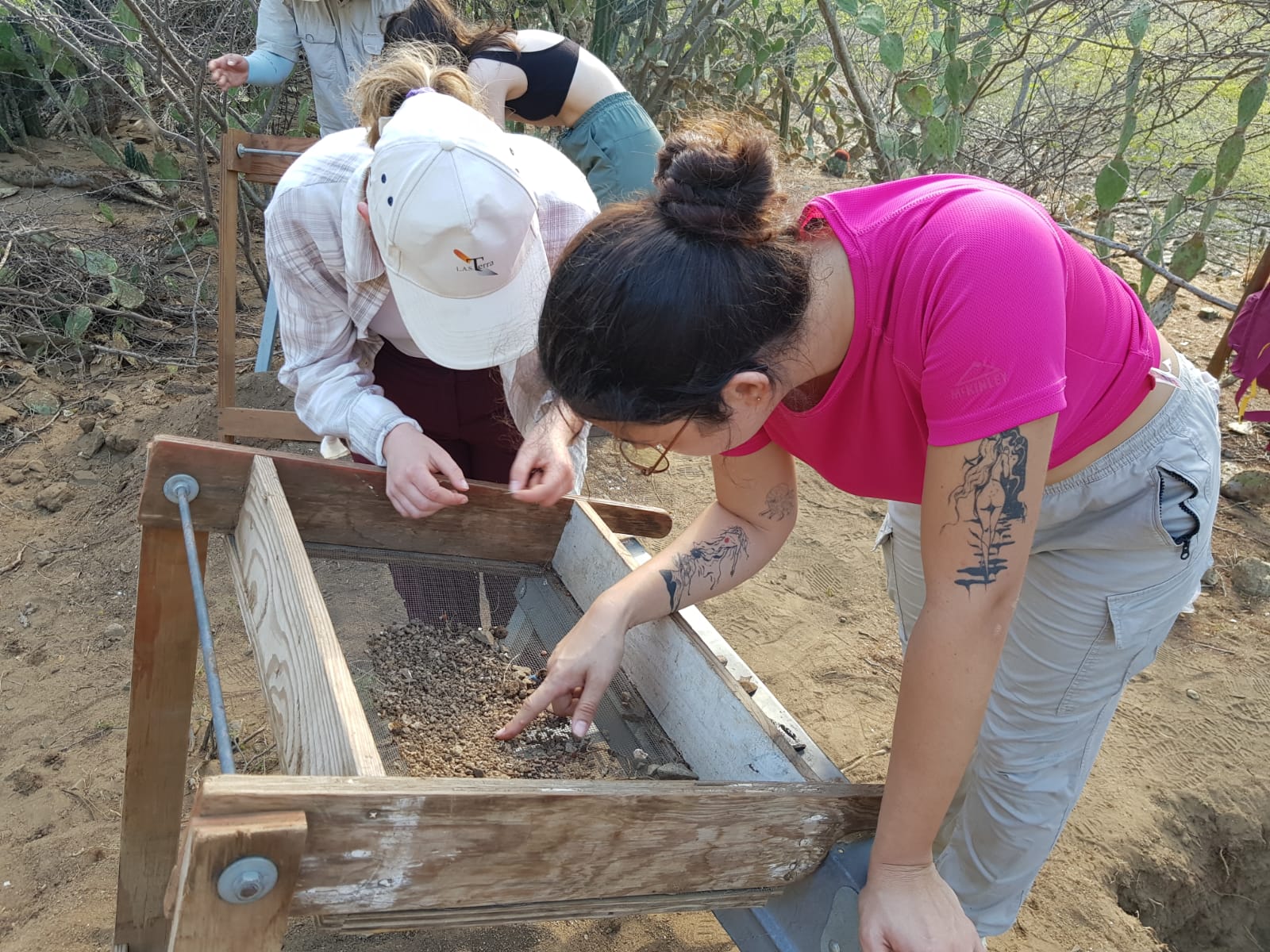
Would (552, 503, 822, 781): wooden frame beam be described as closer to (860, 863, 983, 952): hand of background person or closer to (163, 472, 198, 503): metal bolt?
(860, 863, 983, 952): hand of background person

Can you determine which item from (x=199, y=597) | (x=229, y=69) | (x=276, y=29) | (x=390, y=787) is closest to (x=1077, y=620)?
(x=390, y=787)

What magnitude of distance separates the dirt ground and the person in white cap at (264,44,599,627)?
1.02ft

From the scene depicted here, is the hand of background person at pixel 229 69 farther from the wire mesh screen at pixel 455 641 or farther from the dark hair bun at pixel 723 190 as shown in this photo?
the dark hair bun at pixel 723 190

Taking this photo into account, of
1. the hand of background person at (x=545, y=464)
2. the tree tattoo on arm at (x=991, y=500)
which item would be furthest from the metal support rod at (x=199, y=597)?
the tree tattoo on arm at (x=991, y=500)

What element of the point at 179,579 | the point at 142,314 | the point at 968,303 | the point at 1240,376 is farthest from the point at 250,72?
the point at 1240,376

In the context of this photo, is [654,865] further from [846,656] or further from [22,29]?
[22,29]

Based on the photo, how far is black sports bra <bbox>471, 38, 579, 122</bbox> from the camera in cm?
261

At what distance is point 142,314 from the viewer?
13.9 ft

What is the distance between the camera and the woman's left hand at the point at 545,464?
61.8 inches

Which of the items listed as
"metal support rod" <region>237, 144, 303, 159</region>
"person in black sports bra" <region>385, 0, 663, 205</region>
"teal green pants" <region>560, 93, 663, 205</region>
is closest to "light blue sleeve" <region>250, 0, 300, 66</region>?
"metal support rod" <region>237, 144, 303, 159</region>

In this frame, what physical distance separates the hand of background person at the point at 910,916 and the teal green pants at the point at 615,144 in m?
2.23

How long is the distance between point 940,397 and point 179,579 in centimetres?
121

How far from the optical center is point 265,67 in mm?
3268

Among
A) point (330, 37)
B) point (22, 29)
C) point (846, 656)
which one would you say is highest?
point (330, 37)
